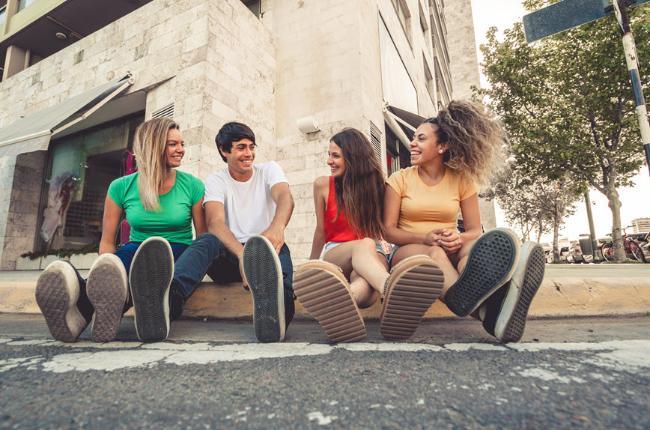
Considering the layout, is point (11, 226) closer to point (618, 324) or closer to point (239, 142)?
point (239, 142)

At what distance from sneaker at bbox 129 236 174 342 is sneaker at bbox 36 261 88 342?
0.26m

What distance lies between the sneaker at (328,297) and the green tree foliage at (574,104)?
42.1 feet

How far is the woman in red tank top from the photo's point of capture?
1.44 m

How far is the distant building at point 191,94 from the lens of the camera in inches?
214

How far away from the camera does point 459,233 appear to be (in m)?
1.96

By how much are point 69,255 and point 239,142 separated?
686 cm

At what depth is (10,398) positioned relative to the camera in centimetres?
81

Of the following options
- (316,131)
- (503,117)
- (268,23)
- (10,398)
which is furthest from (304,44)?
(503,117)

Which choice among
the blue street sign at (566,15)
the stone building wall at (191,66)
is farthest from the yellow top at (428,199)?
the stone building wall at (191,66)

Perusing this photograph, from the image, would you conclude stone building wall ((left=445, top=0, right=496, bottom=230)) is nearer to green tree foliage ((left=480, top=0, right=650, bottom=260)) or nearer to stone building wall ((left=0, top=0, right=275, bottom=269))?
green tree foliage ((left=480, top=0, right=650, bottom=260))

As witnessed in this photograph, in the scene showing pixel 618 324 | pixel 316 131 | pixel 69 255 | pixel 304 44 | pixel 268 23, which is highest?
pixel 268 23

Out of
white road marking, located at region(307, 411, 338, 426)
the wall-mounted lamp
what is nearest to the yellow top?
white road marking, located at region(307, 411, 338, 426)

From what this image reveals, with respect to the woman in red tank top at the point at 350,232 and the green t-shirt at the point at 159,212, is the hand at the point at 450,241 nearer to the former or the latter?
the woman in red tank top at the point at 350,232

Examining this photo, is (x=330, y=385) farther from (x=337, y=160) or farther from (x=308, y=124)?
(x=308, y=124)
